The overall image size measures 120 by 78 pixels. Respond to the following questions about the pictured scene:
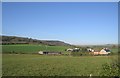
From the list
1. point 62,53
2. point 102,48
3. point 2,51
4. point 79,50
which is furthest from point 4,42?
point 102,48

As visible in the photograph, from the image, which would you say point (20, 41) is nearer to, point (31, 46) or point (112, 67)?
point (31, 46)

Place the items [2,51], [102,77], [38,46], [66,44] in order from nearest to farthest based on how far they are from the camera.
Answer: [102,77]
[2,51]
[38,46]
[66,44]

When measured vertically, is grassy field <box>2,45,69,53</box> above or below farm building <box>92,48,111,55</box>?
above

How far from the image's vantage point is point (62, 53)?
5469cm

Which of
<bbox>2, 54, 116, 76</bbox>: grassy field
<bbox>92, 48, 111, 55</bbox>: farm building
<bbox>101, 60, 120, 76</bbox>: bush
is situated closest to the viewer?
<bbox>101, 60, 120, 76</bbox>: bush

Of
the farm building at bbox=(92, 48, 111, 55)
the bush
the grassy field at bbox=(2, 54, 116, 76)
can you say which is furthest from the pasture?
the bush

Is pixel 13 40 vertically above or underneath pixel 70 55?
above

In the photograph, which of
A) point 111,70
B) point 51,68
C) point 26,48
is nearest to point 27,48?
point 26,48

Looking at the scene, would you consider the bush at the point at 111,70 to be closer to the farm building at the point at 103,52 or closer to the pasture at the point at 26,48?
the farm building at the point at 103,52

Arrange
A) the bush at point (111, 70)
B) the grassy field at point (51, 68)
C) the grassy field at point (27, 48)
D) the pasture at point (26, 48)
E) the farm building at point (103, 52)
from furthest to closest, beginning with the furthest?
the grassy field at point (27, 48), the pasture at point (26, 48), the farm building at point (103, 52), the grassy field at point (51, 68), the bush at point (111, 70)

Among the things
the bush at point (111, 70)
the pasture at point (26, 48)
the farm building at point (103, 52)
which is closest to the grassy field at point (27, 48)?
the pasture at point (26, 48)

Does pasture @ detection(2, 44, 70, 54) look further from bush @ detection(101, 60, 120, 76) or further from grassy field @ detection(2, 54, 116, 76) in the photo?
bush @ detection(101, 60, 120, 76)

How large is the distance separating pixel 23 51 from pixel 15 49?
6.61 feet

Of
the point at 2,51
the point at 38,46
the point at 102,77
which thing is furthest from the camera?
the point at 38,46
